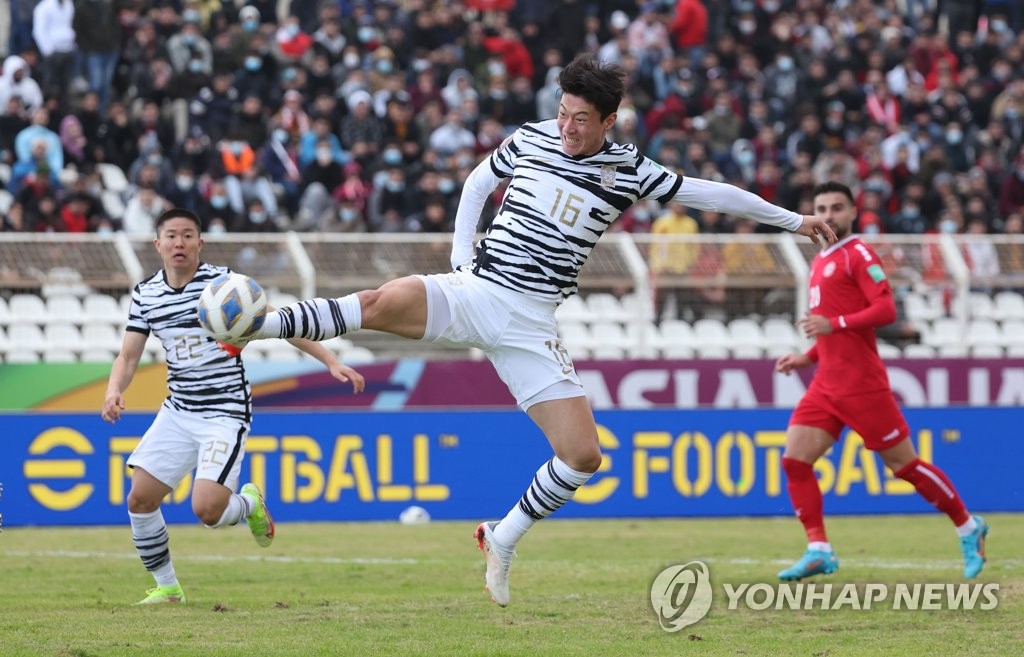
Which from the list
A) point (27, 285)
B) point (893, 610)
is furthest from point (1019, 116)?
point (893, 610)

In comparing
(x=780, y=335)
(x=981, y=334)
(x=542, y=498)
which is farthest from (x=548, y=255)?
A: (x=981, y=334)

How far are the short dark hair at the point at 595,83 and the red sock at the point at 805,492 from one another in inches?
132

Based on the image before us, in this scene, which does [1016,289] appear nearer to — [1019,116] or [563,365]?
[1019,116]

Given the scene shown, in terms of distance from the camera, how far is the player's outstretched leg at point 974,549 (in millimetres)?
9953

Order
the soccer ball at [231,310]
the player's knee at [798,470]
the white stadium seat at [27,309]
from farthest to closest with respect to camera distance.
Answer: the white stadium seat at [27,309]
the player's knee at [798,470]
the soccer ball at [231,310]

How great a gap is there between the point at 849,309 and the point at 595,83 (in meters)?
3.27

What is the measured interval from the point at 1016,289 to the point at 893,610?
37.8ft

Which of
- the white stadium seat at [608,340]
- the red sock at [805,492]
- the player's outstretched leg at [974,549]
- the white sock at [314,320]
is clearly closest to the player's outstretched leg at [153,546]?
the white sock at [314,320]

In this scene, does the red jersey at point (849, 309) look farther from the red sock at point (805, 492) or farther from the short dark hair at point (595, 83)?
the short dark hair at point (595, 83)

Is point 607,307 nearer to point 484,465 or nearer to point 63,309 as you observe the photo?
point 484,465

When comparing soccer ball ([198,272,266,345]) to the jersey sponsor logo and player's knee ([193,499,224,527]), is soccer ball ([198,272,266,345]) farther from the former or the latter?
the jersey sponsor logo

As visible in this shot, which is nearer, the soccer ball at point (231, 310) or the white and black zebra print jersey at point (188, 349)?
the soccer ball at point (231, 310)

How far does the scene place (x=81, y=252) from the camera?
57.4 ft

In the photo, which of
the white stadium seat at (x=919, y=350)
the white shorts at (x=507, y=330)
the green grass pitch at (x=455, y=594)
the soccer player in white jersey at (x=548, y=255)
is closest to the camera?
the green grass pitch at (x=455, y=594)
